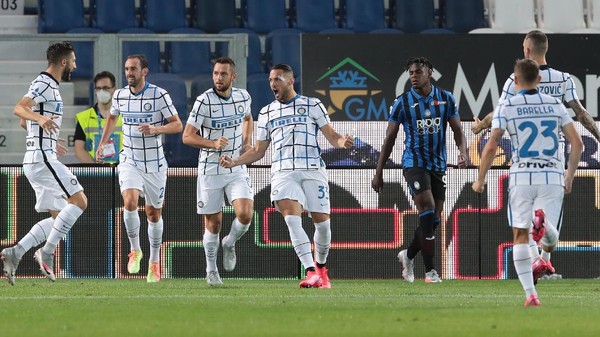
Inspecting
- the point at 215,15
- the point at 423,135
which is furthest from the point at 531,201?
the point at 215,15

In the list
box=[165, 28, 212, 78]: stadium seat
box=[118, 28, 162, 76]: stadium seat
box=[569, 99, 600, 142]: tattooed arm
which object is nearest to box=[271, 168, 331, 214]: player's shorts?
box=[569, 99, 600, 142]: tattooed arm

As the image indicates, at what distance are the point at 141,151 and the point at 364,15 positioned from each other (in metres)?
8.02

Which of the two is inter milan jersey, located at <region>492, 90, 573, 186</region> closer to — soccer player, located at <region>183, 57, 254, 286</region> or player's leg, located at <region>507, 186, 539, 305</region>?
player's leg, located at <region>507, 186, 539, 305</region>

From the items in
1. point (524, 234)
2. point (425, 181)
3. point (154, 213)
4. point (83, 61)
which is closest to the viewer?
point (524, 234)

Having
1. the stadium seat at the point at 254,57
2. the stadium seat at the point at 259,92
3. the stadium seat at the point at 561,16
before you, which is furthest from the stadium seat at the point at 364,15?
the stadium seat at the point at 259,92

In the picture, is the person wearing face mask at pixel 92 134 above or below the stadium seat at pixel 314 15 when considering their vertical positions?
below

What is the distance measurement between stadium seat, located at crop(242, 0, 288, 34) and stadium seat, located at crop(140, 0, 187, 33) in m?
0.99

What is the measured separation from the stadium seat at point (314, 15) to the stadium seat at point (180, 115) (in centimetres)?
522

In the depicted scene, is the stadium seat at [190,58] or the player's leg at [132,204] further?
the stadium seat at [190,58]

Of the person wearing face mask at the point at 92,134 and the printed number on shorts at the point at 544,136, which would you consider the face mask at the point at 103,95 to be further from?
the printed number on shorts at the point at 544,136

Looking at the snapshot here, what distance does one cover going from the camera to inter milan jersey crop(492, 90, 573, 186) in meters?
9.75

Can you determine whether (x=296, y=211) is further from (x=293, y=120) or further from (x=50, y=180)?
(x=50, y=180)

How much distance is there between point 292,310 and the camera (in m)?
9.48

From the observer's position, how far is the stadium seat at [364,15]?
69.5 ft
